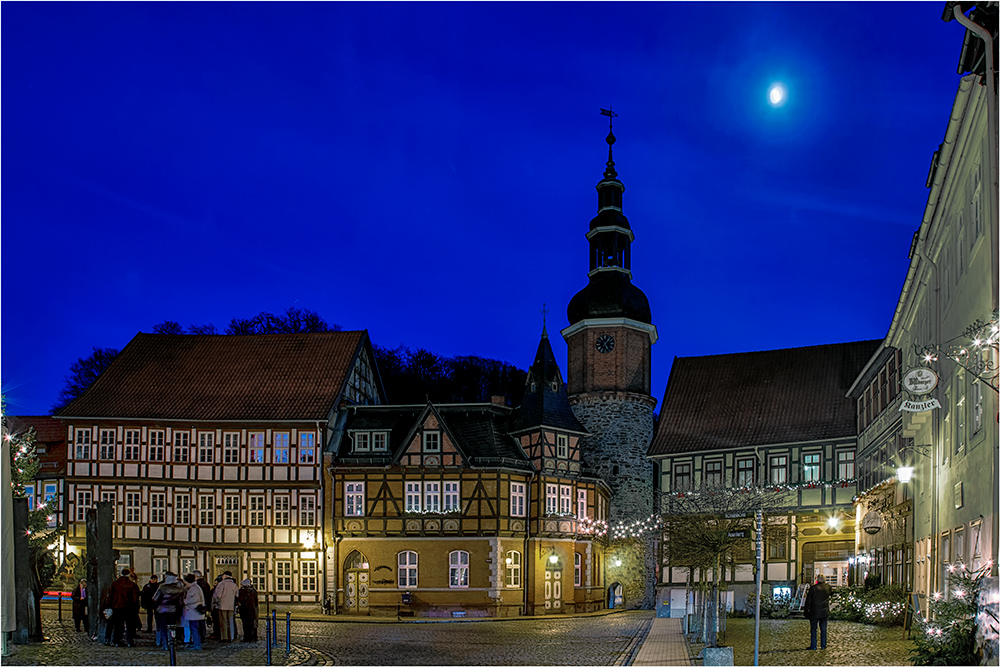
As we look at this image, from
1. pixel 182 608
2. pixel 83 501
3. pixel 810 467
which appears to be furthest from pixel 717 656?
pixel 83 501

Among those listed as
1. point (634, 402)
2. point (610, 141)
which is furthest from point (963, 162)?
point (610, 141)

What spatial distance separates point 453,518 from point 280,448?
7232 millimetres

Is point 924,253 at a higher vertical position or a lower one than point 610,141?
lower

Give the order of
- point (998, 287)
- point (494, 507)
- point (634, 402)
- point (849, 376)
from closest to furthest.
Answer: point (998, 287) → point (494, 507) → point (849, 376) → point (634, 402)

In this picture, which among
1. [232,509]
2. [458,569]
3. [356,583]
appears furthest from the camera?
A: [232,509]

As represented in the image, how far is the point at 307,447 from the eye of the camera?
4088 centimetres

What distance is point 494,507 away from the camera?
39.2 metres

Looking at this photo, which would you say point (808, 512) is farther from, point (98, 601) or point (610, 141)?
point (98, 601)

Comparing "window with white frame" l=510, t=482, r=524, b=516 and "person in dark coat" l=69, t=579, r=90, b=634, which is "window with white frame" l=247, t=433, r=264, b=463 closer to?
"window with white frame" l=510, t=482, r=524, b=516

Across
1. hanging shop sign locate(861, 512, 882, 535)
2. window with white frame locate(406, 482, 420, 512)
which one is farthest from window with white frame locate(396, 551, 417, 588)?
hanging shop sign locate(861, 512, 882, 535)

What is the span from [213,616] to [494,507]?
1890 cm

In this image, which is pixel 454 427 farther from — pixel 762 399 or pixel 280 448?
pixel 762 399

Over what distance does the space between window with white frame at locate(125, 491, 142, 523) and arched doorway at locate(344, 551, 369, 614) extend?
8.36m

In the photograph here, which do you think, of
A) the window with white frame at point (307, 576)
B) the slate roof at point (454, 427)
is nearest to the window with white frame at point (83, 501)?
the window with white frame at point (307, 576)
